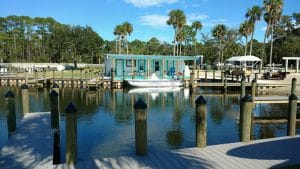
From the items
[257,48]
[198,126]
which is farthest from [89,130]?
[257,48]

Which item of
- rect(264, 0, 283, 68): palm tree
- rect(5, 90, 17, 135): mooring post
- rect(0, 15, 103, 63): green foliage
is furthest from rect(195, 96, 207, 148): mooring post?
rect(0, 15, 103, 63): green foliage

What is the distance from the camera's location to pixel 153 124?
16.4 meters

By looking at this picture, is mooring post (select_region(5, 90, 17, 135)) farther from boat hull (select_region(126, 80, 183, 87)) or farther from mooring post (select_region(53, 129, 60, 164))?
boat hull (select_region(126, 80, 183, 87))

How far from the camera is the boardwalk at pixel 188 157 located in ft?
23.5

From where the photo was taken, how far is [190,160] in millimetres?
7461

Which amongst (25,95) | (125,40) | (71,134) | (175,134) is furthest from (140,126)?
(125,40)

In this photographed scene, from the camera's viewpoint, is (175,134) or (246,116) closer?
(246,116)

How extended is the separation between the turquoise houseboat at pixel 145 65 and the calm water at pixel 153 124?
13.2 meters

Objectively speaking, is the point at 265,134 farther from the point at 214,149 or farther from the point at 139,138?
the point at 139,138

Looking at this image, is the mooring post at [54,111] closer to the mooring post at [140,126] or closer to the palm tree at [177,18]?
the mooring post at [140,126]

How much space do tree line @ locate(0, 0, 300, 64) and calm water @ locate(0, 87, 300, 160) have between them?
39033 millimetres

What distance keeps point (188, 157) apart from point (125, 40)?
79.9 meters

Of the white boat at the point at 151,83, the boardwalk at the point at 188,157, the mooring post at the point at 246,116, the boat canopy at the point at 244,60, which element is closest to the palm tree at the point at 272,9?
the boat canopy at the point at 244,60

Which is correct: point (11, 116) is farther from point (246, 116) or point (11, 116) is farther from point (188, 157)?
point (246, 116)
